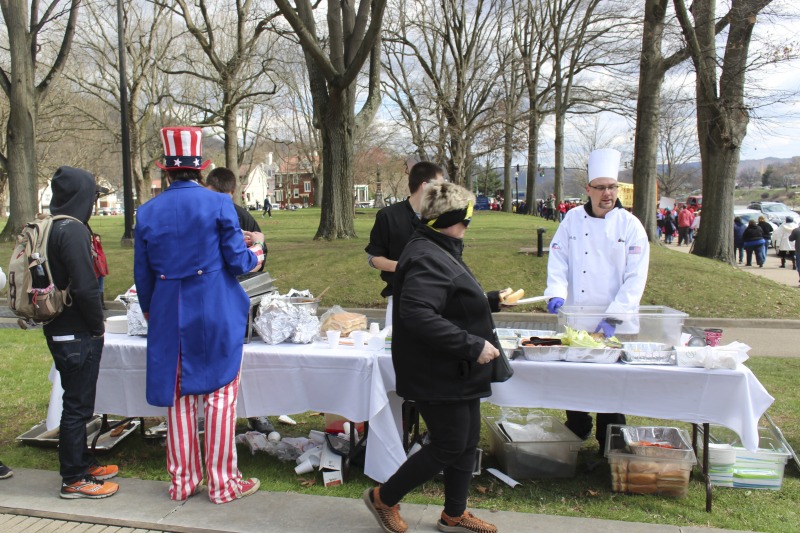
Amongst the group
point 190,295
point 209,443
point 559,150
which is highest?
point 559,150

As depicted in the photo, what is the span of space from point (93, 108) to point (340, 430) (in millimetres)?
42051

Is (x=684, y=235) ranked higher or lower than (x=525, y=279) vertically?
higher

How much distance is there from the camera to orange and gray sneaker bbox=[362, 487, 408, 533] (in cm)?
328

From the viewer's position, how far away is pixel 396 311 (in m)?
2.97

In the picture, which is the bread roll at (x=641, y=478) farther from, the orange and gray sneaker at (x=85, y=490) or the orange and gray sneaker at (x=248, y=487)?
the orange and gray sneaker at (x=85, y=490)

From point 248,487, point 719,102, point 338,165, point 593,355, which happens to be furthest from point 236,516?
point 719,102

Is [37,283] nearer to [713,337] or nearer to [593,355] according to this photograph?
[593,355]

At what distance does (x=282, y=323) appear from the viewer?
4.14 metres

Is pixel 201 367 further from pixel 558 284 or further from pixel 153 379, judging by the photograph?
pixel 558 284

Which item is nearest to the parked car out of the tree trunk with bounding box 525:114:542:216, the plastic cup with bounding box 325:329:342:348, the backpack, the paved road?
the paved road

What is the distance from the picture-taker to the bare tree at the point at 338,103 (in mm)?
14531

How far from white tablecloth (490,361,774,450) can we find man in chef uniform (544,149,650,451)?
0.56 metres

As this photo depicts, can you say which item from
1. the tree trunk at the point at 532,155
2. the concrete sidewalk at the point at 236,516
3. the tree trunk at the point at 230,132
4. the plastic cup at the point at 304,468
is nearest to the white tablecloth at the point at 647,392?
the concrete sidewalk at the point at 236,516

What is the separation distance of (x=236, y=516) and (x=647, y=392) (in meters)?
2.44
